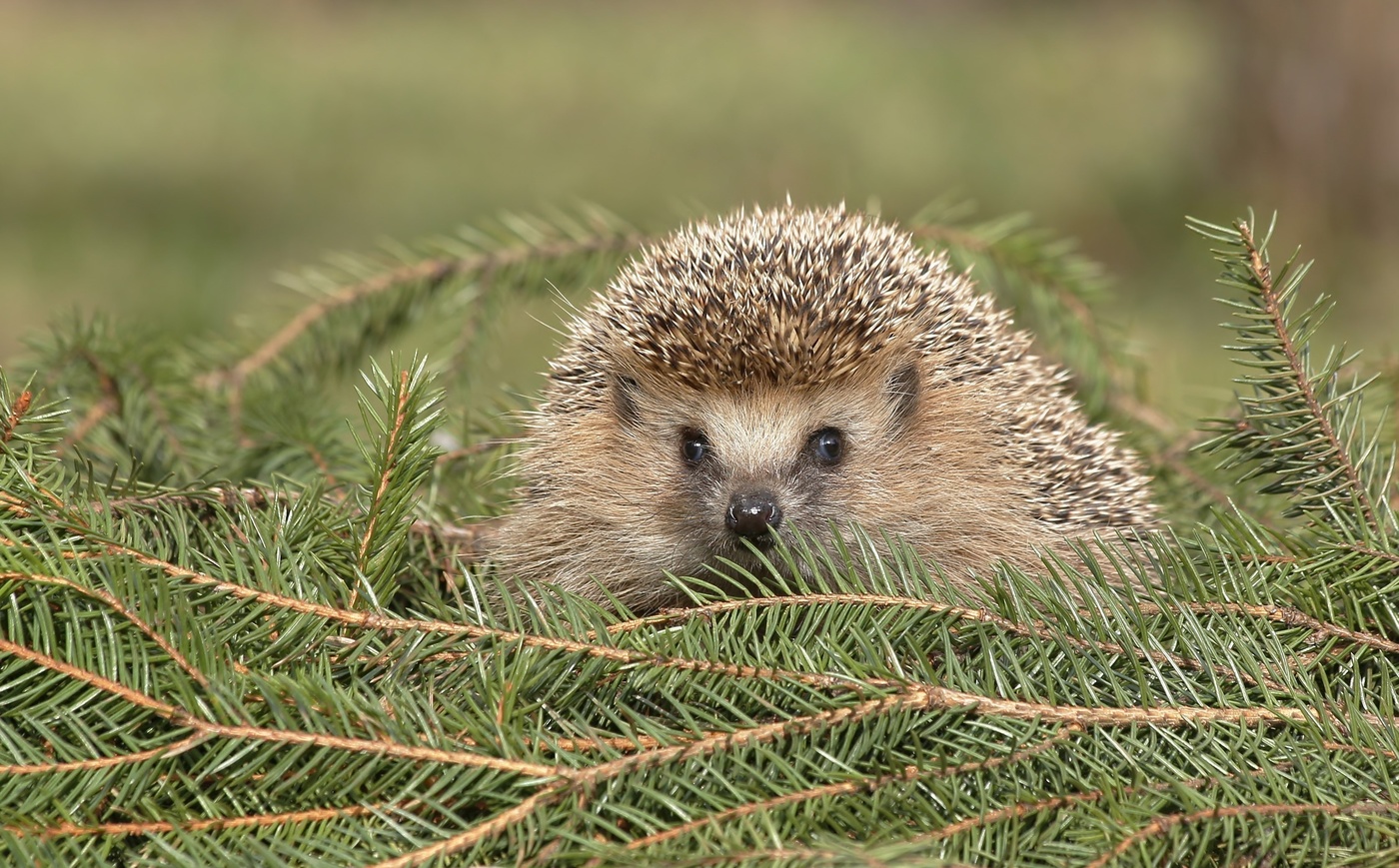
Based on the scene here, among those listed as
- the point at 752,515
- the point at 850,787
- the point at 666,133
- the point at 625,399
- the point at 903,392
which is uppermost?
the point at 666,133

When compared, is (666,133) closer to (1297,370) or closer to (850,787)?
(1297,370)

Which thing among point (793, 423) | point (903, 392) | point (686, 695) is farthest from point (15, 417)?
point (903, 392)

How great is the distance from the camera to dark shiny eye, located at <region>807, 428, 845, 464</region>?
6.28ft

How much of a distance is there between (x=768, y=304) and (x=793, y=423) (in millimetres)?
181

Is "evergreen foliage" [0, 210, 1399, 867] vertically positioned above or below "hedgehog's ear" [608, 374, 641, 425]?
below

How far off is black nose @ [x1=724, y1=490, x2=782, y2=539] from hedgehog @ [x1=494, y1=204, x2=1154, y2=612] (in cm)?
3

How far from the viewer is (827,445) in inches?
75.8

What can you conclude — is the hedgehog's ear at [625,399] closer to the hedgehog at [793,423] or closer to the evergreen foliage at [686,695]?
the hedgehog at [793,423]

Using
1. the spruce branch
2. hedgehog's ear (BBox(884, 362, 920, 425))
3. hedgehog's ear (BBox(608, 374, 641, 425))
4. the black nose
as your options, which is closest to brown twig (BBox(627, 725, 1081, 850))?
the spruce branch

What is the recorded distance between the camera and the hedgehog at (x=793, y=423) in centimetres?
182

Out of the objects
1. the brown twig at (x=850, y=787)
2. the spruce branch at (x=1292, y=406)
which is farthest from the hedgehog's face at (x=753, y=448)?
the brown twig at (x=850, y=787)

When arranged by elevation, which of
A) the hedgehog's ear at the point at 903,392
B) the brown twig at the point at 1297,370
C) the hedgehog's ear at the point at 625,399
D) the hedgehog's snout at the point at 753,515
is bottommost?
the hedgehog's snout at the point at 753,515

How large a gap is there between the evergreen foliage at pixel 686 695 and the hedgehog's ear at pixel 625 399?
2.01ft

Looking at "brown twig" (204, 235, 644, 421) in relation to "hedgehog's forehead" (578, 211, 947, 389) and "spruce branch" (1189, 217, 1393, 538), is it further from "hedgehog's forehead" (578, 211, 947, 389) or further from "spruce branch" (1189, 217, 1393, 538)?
"spruce branch" (1189, 217, 1393, 538)
